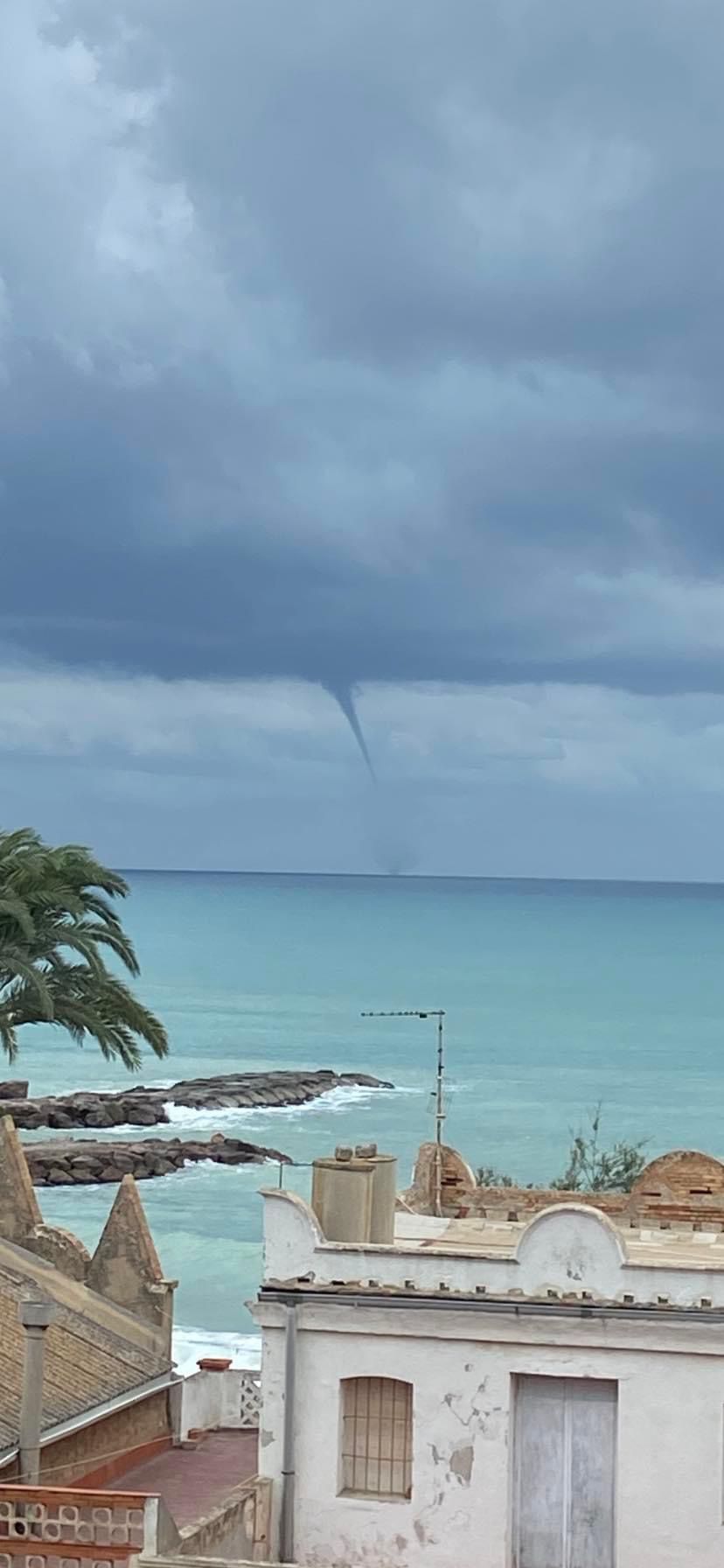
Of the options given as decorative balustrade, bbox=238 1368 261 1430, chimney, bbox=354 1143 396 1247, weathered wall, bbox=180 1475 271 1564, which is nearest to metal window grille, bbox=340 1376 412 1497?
weathered wall, bbox=180 1475 271 1564

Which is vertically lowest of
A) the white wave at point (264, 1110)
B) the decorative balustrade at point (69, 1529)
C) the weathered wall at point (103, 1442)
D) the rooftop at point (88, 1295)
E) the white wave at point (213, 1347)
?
the decorative balustrade at point (69, 1529)

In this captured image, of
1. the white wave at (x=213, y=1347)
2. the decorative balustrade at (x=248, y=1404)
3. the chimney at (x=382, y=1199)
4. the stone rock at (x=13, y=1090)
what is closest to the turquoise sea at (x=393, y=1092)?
the white wave at (x=213, y=1347)

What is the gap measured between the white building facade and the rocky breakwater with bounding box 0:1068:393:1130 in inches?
3079

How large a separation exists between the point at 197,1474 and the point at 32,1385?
19.0ft

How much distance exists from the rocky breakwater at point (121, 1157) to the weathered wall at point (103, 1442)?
60171 mm

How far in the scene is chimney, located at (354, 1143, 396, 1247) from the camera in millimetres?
24938

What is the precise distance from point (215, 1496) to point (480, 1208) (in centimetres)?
531

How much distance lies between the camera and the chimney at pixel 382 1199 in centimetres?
2494

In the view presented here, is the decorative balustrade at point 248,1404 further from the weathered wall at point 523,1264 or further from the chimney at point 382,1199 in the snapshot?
the weathered wall at point 523,1264

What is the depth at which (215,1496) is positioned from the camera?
90.2 ft

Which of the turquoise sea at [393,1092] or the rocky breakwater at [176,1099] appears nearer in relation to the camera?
the turquoise sea at [393,1092]

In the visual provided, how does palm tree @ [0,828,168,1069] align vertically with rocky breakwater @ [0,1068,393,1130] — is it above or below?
below

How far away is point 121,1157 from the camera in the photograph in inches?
3703

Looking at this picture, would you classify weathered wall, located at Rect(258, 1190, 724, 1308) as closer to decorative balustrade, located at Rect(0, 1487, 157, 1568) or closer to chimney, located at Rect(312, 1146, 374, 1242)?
chimney, located at Rect(312, 1146, 374, 1242)
